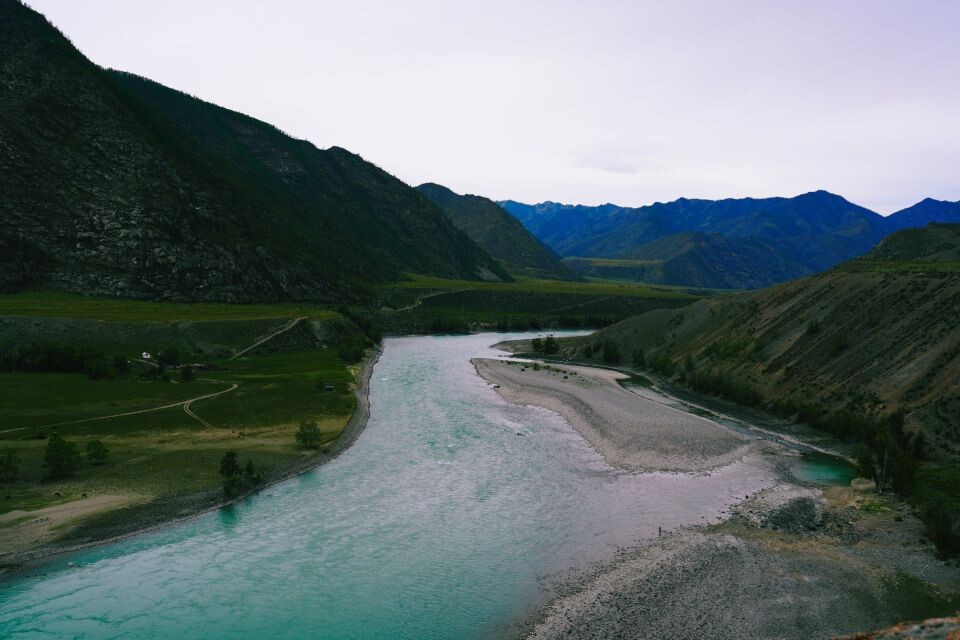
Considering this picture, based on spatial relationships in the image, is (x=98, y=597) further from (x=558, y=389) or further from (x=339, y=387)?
(x=558, y=389)

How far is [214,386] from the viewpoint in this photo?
77.5m

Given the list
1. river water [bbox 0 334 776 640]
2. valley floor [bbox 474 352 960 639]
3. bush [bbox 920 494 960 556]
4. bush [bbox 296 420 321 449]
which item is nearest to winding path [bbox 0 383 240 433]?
bush [bbox 296 420 321 449]

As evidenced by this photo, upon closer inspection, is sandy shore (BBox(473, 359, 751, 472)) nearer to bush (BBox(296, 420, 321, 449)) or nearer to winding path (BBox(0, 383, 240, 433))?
bush (BBox(296, 420, 321, 449))

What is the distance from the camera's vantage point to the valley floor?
90.6ft

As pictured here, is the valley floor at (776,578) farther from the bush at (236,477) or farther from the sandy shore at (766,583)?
the bush at (236,477)

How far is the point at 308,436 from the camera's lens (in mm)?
55156

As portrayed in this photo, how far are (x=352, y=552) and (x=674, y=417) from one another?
44629 mm

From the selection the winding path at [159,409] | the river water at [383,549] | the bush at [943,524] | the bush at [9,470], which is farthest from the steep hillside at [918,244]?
the bush at [9,470]

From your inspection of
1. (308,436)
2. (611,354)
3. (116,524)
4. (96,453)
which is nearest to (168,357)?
(96,453)

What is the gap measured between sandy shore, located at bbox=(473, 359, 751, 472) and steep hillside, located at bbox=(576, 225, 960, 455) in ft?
36.1

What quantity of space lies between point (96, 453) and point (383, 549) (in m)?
26.8

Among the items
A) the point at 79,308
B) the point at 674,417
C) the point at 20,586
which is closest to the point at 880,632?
the point at 20,586

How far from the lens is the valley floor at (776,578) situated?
2761 cm

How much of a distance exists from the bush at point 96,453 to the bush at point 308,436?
14987 mm
